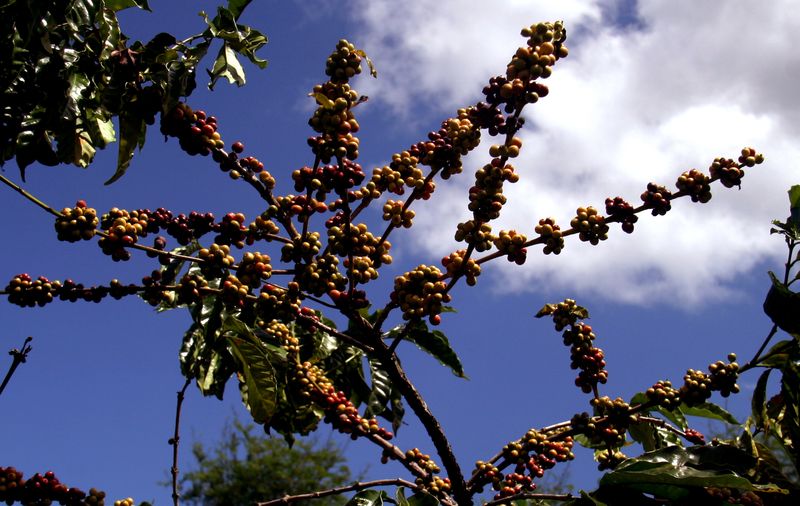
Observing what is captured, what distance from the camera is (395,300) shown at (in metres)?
2.26

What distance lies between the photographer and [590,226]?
225 centimetres

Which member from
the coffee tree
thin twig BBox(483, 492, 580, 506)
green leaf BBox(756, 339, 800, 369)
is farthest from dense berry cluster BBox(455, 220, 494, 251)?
green leaf BBox(756, 339, 800, 369)

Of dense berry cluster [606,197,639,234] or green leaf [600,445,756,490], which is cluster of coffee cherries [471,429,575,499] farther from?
dense berry cluster [606,197,639,234]

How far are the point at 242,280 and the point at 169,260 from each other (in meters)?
0.31

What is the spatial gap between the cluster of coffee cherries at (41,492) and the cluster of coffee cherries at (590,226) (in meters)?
1.78

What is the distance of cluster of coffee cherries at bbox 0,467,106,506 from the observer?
8.34ft

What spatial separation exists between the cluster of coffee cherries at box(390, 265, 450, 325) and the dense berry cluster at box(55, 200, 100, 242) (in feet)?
2.86

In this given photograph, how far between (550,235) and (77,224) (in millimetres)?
1336

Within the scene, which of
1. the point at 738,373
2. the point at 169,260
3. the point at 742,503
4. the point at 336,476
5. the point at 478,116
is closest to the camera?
the point at 742,503

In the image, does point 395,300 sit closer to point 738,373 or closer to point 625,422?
point 625,422

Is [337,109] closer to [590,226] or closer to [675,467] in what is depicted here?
[590,226]

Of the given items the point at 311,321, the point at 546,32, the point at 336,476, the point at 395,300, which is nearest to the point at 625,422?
the point at 395,300

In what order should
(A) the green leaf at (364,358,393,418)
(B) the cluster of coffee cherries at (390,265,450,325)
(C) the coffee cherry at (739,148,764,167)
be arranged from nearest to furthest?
1. (B) the cluster of coffee cherries at (390,265,450,325)
2. (C) the coffee cherry at (739,148,764,167)
3. (A) the green leaf at (364,358,393,418)

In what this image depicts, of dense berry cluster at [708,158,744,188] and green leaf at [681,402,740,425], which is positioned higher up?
dense berry cluster at [708,158,744,188]
